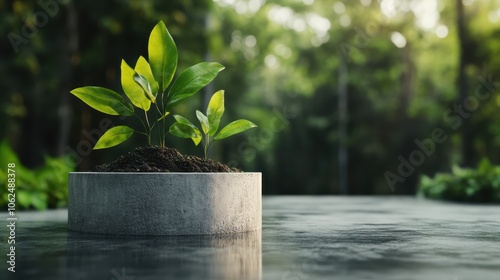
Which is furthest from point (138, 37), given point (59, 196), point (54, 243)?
point (54, 243)

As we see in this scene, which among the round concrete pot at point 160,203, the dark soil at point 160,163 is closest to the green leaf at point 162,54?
the dark soil at point 160,163

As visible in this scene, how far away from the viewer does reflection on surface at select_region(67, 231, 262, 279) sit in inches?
147

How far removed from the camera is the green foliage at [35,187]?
9.61 meters

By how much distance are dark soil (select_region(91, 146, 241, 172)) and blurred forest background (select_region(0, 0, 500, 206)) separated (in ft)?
37.5

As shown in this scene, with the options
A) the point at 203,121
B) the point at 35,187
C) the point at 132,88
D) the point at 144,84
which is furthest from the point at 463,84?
the point at 144,84

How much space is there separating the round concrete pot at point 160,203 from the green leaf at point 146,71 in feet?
3.62

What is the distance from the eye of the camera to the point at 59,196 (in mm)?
10430

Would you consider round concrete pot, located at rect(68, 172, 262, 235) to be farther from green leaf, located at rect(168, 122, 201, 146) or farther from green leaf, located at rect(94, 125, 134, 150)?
green leaf, located at rect(168, 122, 201, 146)

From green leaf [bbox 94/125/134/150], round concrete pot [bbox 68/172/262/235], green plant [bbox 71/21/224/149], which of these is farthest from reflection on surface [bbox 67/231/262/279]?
green plant [bbox 71/21/224/149]

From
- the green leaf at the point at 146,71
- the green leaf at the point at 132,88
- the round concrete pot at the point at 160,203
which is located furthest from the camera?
the green leaf at the point at 146,71

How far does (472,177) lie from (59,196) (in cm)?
808

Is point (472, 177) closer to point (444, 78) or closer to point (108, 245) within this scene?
point (108, 245)

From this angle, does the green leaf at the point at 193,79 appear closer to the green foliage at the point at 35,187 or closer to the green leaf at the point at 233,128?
the green leaf at the point at 233,128

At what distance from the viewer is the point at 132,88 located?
643 centimetres
